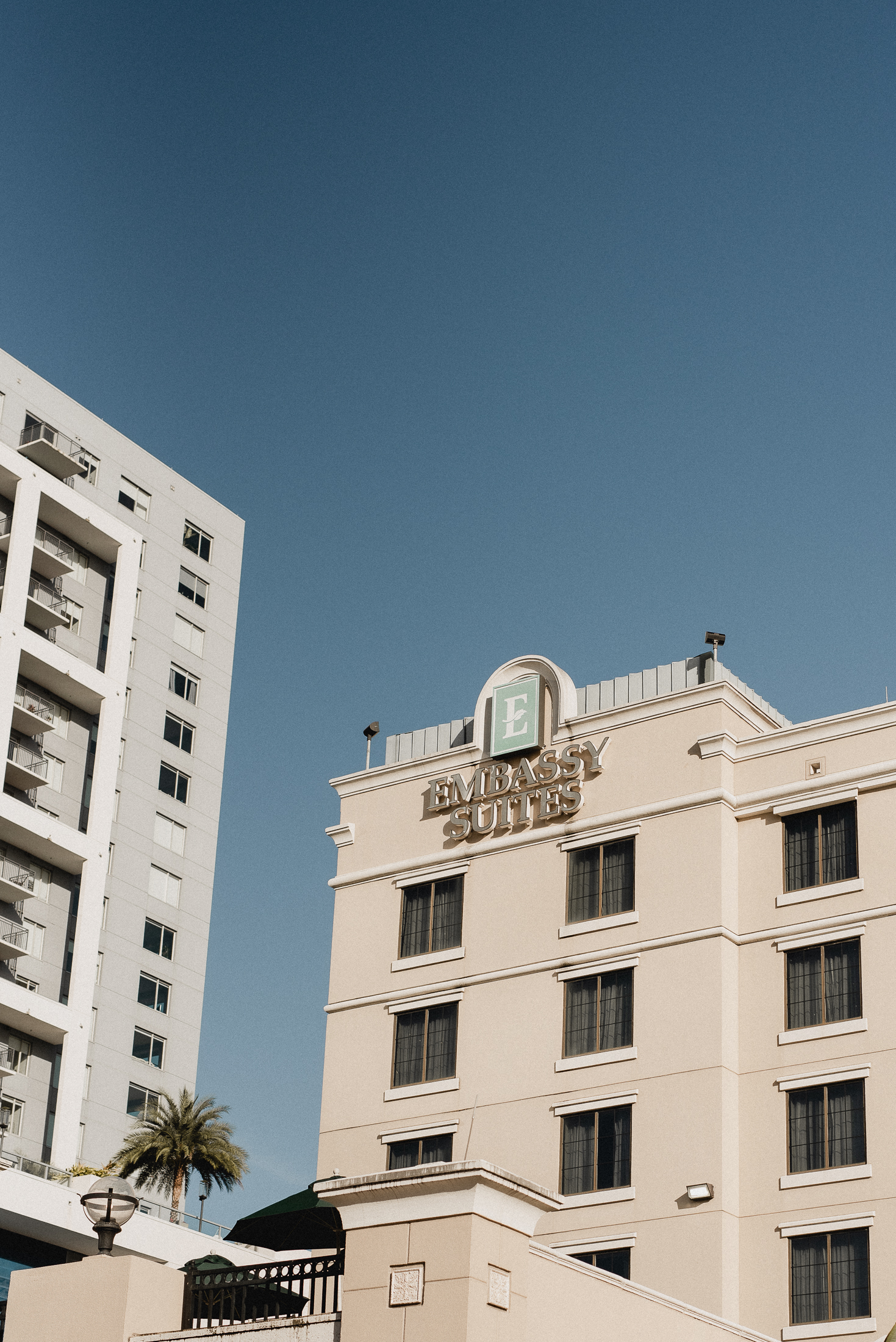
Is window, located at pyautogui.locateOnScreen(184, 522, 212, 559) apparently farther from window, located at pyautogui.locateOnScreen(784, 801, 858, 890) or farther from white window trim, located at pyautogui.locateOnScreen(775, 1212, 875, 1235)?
white window trim, located at pyautogui.locateOnScreen(775, 1212, 875, 1235)

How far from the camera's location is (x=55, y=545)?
7812 cm

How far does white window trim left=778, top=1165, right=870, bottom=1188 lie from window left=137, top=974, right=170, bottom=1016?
1726 inches

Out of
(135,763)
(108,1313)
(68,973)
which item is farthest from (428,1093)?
(135,763)

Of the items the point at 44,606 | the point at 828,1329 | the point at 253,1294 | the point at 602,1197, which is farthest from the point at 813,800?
the point at 44,606

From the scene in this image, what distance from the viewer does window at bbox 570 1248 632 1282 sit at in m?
39.8

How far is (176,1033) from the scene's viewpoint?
260 feet

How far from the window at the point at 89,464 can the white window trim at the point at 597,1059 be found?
47.6 meters

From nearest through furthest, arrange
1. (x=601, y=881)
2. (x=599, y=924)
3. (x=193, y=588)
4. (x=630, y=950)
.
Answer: (x=630, y=950) → (x=599, y=924) → (x=601, y=881) → (x=193, y=588)

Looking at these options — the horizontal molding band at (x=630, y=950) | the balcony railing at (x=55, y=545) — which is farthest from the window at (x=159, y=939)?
the horizontal molding band at (x=630, y=950)

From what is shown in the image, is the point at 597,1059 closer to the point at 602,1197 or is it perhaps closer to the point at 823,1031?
the point at 602,1197

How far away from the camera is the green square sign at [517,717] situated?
153ft

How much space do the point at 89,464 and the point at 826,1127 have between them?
2130 inches

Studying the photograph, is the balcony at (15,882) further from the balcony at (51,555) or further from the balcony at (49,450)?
the balcony at (49,450)

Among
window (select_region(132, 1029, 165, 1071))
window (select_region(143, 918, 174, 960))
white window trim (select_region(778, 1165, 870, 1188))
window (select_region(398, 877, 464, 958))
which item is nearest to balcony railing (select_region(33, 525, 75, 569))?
window (select_region(143, 918, 174, 960))
